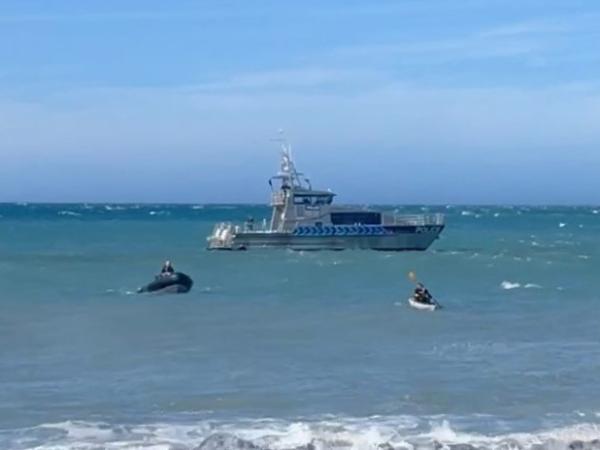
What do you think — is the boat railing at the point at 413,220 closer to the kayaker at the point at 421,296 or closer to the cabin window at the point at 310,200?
the cabin window at the point at 310,200

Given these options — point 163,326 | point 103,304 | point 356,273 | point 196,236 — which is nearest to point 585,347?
point 163,326

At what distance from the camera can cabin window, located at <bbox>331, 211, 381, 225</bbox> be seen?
68938 mm

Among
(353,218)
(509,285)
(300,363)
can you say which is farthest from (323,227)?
(300,363)

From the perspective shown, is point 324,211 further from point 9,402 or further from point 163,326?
point 9,402

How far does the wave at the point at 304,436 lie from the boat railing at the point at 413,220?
4991cm

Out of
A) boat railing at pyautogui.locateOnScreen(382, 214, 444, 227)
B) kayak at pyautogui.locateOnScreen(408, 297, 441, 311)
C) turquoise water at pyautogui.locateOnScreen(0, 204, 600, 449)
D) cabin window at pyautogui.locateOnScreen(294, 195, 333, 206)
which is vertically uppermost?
cabin window at pyautogui.locateOnScreen(294, 195, 333, 206)

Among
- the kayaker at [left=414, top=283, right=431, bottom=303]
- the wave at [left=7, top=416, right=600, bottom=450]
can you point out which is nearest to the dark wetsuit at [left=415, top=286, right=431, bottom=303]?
the kayaker at [left=414, top=283, right=431, bottom=303]

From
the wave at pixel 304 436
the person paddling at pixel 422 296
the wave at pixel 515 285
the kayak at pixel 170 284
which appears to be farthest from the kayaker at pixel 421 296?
the wave at pixel 304 436

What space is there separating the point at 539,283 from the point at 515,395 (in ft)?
94.6

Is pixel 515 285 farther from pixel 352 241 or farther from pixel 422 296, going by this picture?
pixel 352 241

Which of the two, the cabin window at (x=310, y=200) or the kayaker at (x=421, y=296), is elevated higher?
the cabin window at (x=310, y=200)

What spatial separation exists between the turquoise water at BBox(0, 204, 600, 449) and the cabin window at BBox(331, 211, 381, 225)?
49.0ft

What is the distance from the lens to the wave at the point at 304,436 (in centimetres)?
1692

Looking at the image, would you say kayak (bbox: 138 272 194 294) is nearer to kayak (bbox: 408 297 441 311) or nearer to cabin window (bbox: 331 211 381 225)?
kayak (bbox: 408 297 441 311)
